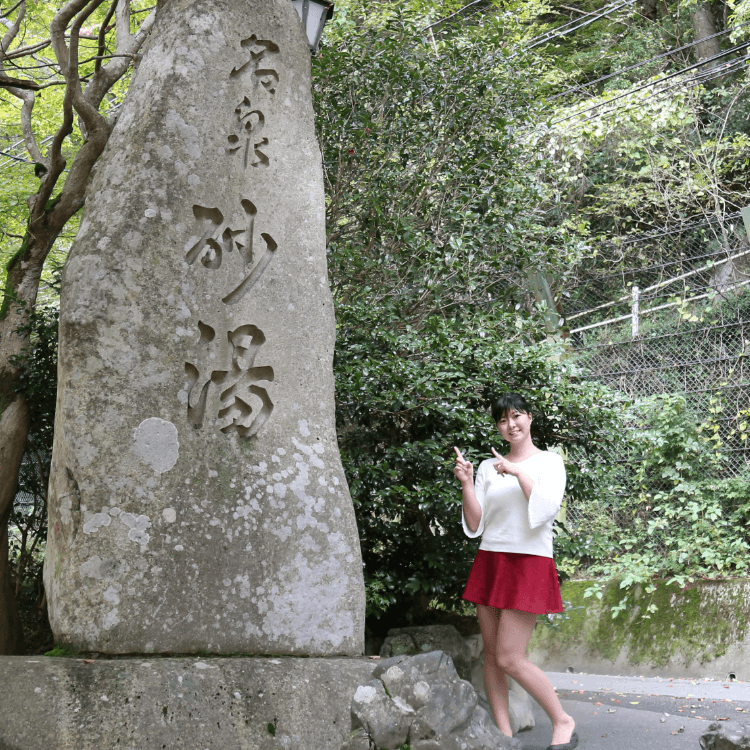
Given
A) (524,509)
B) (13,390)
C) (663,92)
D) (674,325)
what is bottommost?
(524,509)

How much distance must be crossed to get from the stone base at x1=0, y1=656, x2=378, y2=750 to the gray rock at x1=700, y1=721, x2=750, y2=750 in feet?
4.81

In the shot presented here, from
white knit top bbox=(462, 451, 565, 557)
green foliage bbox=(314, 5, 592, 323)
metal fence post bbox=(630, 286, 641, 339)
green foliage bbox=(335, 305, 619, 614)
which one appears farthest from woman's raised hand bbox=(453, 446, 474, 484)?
metal fence post bbox=(630, 286, 641, 339)

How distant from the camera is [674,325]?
947cm

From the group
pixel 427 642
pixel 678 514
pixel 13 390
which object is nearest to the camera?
pixel 427 642

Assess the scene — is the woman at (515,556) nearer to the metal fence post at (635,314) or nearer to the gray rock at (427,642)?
the gray rock at (427,642)

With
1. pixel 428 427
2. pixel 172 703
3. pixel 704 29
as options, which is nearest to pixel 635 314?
pixel 704 29

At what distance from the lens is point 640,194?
10648 mm

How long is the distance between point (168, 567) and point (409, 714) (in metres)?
1.25

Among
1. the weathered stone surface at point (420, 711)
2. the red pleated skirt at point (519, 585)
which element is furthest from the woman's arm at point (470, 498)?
the weathered stone surface at point (420, 711)

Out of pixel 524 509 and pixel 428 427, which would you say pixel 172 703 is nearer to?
pixel 524 509

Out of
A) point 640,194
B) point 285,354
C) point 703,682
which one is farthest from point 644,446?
point 640,194

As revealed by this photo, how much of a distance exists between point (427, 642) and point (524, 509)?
65.3 inches

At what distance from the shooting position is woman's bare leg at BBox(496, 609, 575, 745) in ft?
11.1

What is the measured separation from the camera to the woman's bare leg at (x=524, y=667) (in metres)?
3.39
